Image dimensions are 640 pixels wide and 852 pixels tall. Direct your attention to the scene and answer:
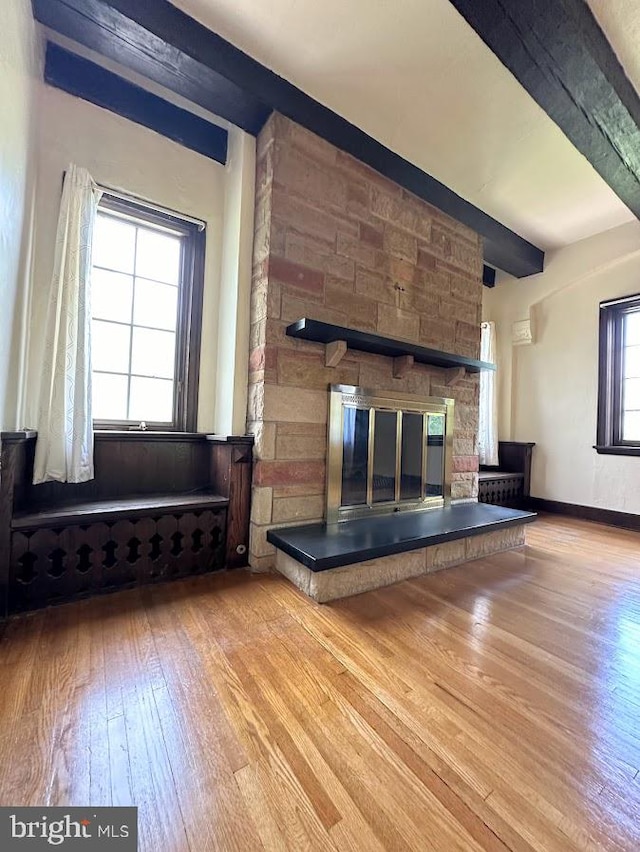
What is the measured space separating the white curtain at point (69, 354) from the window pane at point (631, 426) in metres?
4.38

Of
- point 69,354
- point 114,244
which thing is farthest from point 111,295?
point 69,354

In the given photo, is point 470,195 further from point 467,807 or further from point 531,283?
point 467,807

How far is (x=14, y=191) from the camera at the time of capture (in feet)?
4.80

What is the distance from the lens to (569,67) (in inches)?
67.7

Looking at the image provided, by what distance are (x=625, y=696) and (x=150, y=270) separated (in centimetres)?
295

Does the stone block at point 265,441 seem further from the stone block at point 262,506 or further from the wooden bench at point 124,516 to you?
the stone block at point 262,506

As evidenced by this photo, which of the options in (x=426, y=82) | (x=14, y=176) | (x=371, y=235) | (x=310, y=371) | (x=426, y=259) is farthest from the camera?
(x=426, y=259)

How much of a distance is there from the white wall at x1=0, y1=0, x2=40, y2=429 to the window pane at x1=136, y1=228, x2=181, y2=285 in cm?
56

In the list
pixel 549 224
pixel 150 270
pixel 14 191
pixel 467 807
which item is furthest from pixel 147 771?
pixel 549 224

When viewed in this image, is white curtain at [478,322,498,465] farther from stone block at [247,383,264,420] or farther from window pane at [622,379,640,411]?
stone block at [247,383,264,420]

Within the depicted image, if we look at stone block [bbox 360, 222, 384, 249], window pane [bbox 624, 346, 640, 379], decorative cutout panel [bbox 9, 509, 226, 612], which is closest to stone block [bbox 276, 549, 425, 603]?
decorative cutout panel [bbox 9, 509, 226, 612]

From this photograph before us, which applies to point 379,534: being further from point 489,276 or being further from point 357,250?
point 489,276

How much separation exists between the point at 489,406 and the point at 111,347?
146 inches

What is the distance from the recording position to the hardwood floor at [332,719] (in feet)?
2.45
